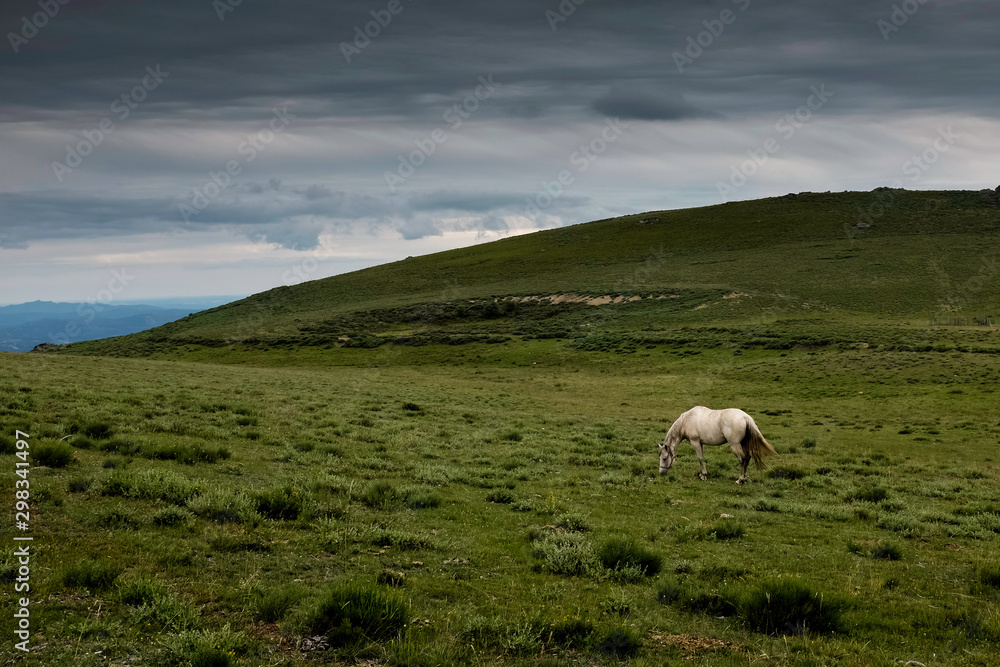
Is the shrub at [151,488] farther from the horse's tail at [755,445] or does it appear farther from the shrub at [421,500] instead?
the horse's tail at [755,445]

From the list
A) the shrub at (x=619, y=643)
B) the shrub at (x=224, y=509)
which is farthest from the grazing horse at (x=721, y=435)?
the shrub at (x=224, y=509)

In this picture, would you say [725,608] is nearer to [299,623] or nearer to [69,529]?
[299,623]

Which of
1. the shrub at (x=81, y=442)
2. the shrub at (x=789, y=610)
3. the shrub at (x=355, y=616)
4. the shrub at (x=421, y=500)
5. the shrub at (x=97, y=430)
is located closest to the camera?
the shrub at (x=355, y=616)

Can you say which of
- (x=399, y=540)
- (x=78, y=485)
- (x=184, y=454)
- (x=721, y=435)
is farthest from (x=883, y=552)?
(x=184, y=454)

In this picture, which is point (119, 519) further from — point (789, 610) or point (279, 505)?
point (789, 610)

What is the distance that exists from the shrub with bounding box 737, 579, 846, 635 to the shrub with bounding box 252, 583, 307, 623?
4.97 m

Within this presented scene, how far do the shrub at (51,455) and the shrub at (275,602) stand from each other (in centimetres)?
677

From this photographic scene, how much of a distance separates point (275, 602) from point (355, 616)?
0.92 m

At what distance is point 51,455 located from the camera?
36.9ft

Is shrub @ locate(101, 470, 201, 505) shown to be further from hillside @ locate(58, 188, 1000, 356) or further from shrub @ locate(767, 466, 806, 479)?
hillside @ locate(58, 188, 1000, 356)

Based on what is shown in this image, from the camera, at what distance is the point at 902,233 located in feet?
367

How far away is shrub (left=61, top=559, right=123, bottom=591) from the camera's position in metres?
6.63

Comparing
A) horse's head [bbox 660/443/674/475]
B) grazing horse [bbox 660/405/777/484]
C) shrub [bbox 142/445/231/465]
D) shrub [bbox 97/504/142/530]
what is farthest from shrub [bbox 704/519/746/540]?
shrub [bbox 142/445/231/465]

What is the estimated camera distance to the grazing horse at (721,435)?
16297mm
